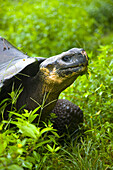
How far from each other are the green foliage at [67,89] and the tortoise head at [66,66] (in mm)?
229

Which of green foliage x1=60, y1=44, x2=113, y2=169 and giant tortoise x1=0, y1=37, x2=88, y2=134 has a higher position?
giant tortoise x1=0, y1=37, x2=88, y2=134

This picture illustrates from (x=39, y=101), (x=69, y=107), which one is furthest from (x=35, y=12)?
(x=39, y=101)

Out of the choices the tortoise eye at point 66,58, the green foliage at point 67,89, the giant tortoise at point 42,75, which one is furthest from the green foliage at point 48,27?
the tortoise eye at point 66,58

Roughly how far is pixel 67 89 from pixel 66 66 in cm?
131

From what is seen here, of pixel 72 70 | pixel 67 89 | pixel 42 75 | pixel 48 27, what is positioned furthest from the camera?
pixel 48 27

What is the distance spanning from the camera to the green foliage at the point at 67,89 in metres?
1.28

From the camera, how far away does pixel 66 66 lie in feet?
5.24

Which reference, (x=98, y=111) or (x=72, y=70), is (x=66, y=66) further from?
(x=98, y=111)

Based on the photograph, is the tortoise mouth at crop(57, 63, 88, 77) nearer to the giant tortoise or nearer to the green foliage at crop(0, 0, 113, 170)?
the giant tortoise

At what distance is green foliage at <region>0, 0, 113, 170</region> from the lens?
1279mm

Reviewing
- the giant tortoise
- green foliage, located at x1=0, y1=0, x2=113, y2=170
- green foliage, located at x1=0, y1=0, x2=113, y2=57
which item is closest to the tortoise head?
the giant tortoise

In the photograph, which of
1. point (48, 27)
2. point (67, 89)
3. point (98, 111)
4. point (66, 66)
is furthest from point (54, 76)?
point (48, 27)

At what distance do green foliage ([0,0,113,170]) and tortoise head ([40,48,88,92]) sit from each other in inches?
9.0

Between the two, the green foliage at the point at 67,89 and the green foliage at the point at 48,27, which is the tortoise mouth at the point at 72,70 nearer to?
the green foliage at the point at 67,89
